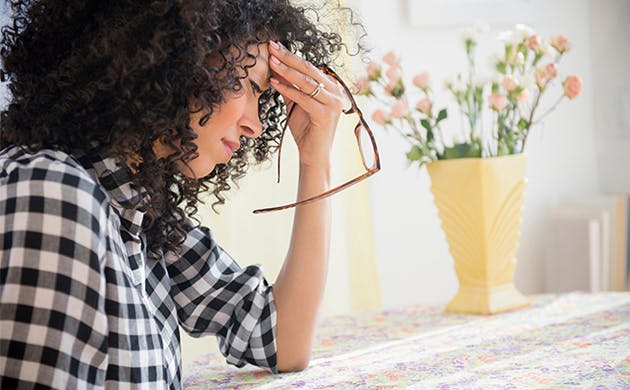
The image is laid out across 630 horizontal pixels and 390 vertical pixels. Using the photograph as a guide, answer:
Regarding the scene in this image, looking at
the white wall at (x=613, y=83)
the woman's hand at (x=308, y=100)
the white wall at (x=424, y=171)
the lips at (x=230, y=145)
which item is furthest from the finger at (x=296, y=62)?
the white wall at (x=613, y=83)

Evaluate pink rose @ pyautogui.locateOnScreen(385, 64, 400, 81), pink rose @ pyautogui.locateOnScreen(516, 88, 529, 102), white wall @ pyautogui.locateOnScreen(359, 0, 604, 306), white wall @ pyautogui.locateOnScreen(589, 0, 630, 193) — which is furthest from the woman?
white wall @ pyautogui.locateOnScreen(589, 0, 630, 193)

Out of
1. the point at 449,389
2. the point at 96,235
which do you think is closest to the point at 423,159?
the point at 449,389

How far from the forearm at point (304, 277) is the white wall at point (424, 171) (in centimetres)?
107

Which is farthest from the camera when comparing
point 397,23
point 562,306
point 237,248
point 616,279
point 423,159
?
point 616,279

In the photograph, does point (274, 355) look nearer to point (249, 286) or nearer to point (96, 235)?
point (249, 286)

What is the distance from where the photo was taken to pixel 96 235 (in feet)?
2.73

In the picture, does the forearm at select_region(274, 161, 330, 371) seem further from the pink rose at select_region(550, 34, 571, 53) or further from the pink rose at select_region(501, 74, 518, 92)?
the pink rose at select_region(550, 34, 571, 53)

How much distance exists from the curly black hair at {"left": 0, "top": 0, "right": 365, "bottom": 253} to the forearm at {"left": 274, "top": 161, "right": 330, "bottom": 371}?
280 mm

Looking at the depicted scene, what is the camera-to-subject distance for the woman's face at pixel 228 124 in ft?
3.26

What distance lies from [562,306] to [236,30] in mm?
807

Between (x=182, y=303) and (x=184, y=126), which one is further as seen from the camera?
(x=182, y=303)

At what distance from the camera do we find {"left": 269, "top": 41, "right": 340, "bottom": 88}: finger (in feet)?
3.53

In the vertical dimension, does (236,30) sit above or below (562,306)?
above

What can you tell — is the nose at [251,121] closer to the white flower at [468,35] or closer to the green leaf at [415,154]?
the green leaf at [415,154]
